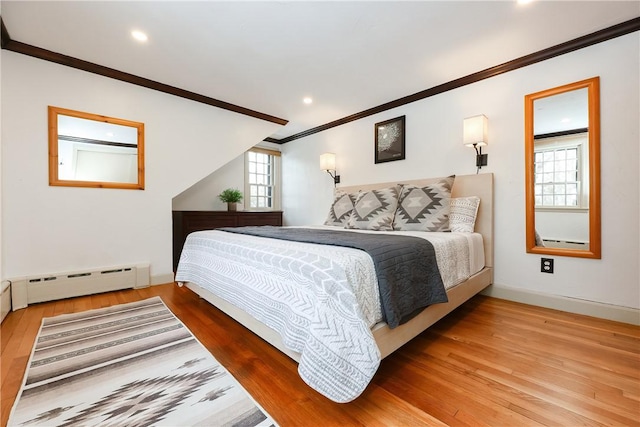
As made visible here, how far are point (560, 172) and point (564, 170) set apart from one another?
0.03 meters

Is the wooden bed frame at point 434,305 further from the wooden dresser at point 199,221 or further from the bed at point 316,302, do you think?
the wooden dresser at point 199,221

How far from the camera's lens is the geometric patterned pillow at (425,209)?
2.44 metres

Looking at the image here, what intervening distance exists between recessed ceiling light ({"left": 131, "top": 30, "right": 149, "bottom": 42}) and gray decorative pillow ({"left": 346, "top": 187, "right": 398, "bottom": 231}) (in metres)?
2.50

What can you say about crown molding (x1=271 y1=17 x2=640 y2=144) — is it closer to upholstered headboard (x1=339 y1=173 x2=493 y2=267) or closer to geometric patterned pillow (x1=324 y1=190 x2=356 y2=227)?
upholstered headboard (x1=339 y1=173 x2=493 y2=267)

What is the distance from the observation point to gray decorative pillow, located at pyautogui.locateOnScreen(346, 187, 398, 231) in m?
2.67

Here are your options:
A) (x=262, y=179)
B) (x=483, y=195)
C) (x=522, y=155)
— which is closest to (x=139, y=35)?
(x=262, y=179)

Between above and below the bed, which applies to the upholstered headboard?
above

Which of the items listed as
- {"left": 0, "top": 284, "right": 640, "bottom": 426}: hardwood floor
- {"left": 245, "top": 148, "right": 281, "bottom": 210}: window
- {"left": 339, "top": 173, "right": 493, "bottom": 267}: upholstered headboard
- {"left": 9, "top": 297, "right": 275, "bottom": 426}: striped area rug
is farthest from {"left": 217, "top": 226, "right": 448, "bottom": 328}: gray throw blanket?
{"left": 245, "top": 148, "right": 281, "bottom": 210}: window

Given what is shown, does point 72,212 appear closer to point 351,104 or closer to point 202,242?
point 202,242

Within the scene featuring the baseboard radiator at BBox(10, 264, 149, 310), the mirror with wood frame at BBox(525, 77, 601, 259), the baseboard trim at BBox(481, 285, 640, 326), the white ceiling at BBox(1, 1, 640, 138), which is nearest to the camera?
the white ceiling at BBox(1, 1, 640, 138)

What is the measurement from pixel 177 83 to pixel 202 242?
6.77ft

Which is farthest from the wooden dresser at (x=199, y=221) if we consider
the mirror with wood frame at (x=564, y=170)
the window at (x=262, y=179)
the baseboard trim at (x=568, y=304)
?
the mirror with wood frame at (x=564, y=170)

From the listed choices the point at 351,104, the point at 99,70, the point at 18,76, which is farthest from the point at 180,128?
the point at 351,104

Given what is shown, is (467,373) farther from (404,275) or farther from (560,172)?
(560,172)
